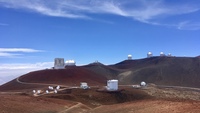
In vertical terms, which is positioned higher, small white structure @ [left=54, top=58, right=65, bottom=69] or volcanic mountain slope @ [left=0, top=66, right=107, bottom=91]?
small white structure @ [left=54, top=58, right=65, bottom=69]

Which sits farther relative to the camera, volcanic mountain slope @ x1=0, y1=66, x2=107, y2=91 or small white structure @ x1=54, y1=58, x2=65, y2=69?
small white structure @ x1=54, y1=58, x2=65, y2=69

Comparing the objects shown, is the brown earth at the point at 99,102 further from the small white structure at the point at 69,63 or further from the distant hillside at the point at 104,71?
the distant hillside at the point at 104,71

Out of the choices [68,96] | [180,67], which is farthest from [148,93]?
[180,67]

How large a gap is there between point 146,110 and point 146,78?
327 feet

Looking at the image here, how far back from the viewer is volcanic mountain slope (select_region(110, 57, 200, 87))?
12444 cm

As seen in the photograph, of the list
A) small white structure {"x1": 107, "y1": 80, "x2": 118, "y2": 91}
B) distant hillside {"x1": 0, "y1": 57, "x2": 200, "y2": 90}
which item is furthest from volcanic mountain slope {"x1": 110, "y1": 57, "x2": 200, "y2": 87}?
small white structure {"x1": 107, "y1": 80, "x2": 118, "y2": 91}

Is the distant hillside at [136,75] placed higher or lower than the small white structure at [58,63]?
lower

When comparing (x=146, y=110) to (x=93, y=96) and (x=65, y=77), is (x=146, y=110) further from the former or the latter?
(x=65, y=77)

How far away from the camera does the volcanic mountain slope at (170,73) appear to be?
124438 millimetres

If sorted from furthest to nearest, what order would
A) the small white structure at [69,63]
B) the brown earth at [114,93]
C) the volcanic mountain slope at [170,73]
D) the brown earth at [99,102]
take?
the small white structure at [69,63]
the volcanic mountain slope at [170,73]
the brown earth at [114,93]
the brown earth at [99,102]

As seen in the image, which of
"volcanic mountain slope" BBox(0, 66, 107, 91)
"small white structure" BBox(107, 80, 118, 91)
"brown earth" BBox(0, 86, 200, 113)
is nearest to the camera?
Answer: "brown earth" BBox(0, 86, 200, 113)

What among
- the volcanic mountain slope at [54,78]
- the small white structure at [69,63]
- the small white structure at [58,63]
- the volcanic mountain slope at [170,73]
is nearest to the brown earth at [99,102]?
the volcanic mountain slope at [54,78]

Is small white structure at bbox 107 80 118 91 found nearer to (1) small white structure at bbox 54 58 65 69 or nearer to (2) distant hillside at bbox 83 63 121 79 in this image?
(1) small white structure at bbox 54 58 65 69

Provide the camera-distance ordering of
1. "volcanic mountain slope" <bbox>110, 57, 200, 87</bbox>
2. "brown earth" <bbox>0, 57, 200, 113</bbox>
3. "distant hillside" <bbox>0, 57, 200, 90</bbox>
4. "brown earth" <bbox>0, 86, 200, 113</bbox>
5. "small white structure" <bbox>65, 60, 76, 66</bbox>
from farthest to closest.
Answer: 1. "small white structure" <bbox>65, 60, 76, 66</bbox>
2. "volcanic mountain slope" <bbox>110, 57, 200, 87</bbox>
3. "distant hillside" <bbox>0, 57, 200, 90</bbox>
4. "brown earth" <bbox>0, 57, 200, 113</bbox>
5. "brown earth" <bbox>0, 86, 200, 113</bbox>
